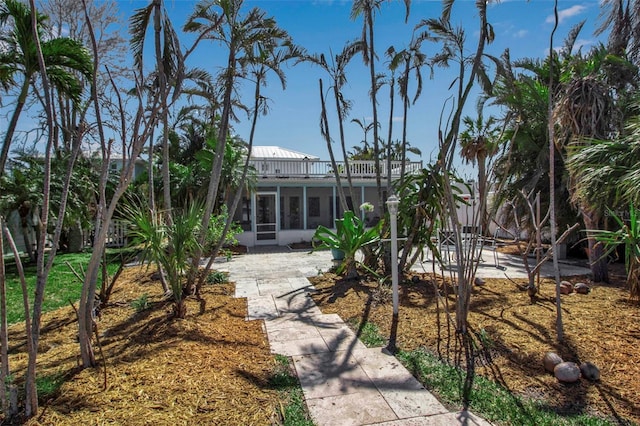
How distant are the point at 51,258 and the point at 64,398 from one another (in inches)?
43.9

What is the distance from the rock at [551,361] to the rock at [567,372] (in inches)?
3.4

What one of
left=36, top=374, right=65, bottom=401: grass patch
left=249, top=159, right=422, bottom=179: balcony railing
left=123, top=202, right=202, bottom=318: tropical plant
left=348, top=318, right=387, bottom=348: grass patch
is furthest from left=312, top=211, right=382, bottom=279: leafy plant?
left=249, top=159, right=422, bottom=179: balcony railing

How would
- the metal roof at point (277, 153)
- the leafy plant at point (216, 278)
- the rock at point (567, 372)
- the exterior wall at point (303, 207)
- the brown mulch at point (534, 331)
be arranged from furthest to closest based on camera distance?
the metal roof at point (277, 153)
the exterior wall at point (303, 207)
the leafy plant at point (216, 278)
the rock at point (567, 372)
the brown mulch at point (534, 331)

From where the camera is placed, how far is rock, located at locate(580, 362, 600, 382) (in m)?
3.24

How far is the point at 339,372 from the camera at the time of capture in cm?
353

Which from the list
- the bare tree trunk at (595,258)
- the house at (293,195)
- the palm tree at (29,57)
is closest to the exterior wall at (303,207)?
the house at (293,195)

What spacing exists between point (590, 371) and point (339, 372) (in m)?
2.24

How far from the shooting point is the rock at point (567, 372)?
3.21m

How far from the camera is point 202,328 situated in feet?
15.2

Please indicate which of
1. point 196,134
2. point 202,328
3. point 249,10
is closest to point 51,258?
point 202,328

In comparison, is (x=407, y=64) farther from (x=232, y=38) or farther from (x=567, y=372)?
(x=567, y=372)

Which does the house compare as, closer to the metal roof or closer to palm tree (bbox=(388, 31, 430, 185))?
the metal roof

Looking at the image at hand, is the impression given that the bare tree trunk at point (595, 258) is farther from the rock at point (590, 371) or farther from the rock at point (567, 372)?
the rock at point (567, 372)

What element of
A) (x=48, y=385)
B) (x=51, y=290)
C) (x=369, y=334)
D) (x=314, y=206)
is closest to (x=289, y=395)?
(x=369, y=334)
